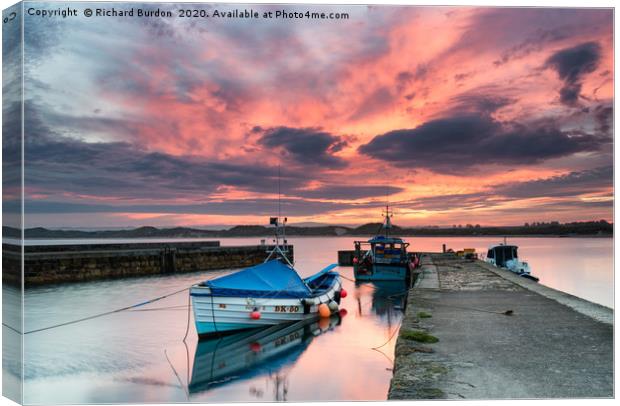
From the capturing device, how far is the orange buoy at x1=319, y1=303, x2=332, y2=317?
2148cm

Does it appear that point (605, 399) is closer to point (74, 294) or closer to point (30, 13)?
point (30, 13)

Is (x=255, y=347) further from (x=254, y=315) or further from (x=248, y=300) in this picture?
(x=248, y=300)

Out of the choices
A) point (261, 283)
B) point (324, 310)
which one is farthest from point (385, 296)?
point (261, 283)

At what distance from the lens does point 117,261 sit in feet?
144

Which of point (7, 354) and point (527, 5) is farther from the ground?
point (527, 5)

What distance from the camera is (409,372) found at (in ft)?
28.7

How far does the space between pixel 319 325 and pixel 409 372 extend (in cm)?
1279

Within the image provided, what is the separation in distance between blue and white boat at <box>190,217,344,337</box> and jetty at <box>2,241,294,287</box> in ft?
79.4

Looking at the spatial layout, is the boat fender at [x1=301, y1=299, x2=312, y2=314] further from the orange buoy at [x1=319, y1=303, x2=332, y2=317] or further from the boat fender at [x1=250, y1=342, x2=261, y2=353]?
the boat fender at [x1=250, y1=342, x2=261, y2=353]

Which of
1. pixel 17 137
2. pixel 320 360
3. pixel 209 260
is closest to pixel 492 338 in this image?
pixel 320 360

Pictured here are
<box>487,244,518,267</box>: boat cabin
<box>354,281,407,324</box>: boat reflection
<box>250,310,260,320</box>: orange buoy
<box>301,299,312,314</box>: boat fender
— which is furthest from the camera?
<box>487,244,518,267</box>: boat cabin

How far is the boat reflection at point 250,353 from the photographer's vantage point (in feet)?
45.8

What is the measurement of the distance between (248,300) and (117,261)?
95.8 feet

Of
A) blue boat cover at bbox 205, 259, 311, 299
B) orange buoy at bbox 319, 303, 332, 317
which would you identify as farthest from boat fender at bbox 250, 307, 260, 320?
orange buoy at bbox 319, 303, 332, 317
